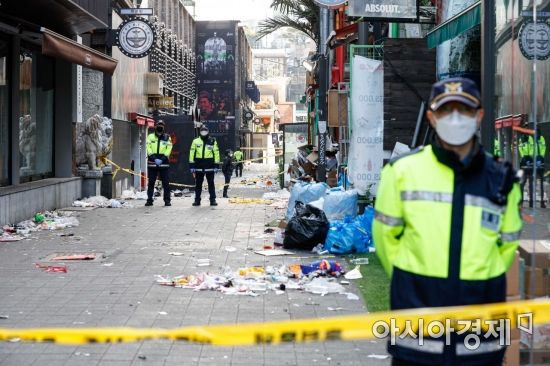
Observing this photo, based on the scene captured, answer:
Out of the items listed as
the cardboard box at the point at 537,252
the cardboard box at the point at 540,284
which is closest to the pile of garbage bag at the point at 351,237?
the cardboard box at the point at 537,252

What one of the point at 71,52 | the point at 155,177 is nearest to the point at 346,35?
the point at 155,177

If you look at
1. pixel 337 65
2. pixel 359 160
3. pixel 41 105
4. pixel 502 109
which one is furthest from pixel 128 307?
pixel 337 65

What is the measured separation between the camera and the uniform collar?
3598 mm

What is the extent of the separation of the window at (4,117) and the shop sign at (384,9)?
760cm

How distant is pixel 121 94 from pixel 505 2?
2037cm

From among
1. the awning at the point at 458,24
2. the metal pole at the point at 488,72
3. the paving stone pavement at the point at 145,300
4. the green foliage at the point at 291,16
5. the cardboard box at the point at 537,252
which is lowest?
the paving stone pavement at the point at 145,300

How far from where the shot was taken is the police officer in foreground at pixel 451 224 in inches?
140

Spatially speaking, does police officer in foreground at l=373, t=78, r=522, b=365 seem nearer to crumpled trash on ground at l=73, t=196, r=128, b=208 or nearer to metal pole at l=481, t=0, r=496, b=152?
metal pole at l=481, t=0, r=496, b=152

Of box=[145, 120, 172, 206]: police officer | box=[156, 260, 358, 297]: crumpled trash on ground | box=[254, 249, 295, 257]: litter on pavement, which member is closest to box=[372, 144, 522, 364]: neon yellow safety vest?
box=[156, 260, 358, 297]: crumpled trash on ground

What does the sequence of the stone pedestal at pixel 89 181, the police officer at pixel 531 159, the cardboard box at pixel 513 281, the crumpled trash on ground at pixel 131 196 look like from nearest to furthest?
1. the cardboard box at pixel 513 281
2. the police officer at pixel 531 159
3. the stone pedestal at pixel 89 181
4. the crumpled trash on ground at pixel 131 196

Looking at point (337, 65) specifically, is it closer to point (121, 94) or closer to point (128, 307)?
point (121, 94)

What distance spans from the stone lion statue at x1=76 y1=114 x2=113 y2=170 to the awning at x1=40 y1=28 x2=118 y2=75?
11.5 feet

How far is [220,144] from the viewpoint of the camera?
212 ft

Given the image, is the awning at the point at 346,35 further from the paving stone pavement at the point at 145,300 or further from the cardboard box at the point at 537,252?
the cardboard box at the point at 537,252
